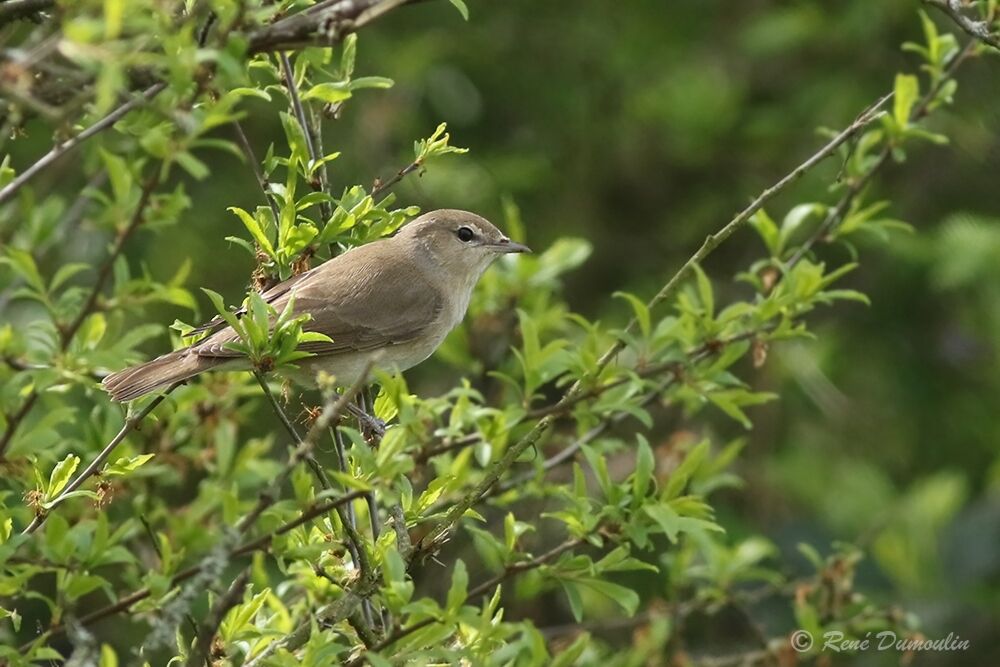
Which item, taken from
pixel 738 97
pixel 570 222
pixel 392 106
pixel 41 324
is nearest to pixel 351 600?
pixel 41 324

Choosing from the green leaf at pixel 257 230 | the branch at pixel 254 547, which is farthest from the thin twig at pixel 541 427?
the green leaf at pixel 257 230

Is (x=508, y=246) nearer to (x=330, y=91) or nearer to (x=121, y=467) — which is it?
(x=330, y=91)

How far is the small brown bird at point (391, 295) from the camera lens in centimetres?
402

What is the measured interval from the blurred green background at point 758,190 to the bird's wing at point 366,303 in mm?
1591

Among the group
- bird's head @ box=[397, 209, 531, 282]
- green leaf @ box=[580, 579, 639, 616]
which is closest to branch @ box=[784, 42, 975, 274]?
bird's head @ box=[397, 209, 531, 282]

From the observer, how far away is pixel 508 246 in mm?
4680

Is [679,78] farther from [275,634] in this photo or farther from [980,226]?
[275,634]

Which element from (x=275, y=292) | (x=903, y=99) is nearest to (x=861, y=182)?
(x=903, y=99)

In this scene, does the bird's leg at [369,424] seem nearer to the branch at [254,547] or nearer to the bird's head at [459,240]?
the branch at [254,547]

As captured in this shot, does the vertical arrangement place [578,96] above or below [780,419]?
above

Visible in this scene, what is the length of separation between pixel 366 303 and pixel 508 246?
0.57 meters

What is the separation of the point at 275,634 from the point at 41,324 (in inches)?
31.0

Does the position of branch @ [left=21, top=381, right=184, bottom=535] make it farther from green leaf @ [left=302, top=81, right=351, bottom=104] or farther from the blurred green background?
the blurred green background

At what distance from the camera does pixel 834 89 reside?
7090 mm
